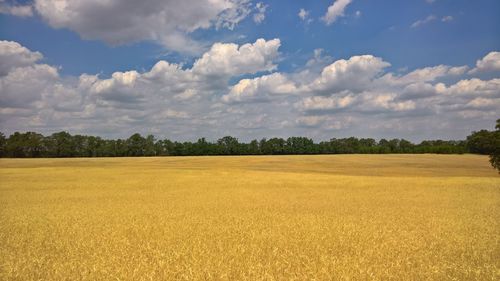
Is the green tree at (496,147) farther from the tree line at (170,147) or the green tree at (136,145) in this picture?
the green tree at (136,145)

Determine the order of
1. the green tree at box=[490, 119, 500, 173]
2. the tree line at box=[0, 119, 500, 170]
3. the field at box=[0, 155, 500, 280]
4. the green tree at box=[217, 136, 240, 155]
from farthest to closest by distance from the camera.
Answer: the green tree at box=[217, 136, 240, 155] < the tree line at box=[0, 119, 500, 170] < the green tree at box=[490, 119, 500, 173] < the field at box=[0, 155, 500, 280]

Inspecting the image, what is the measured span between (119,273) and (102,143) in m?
138

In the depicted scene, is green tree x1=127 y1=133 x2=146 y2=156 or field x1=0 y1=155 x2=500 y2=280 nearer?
field x1=0 y1=155 x2=500 y2=280

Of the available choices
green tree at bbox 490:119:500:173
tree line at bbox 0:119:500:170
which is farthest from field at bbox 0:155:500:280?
tree line at bbox 0:119:500:170

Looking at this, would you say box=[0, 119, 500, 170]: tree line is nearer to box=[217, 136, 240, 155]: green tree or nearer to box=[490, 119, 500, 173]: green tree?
box=[217, 136, 240, 155]: green tree

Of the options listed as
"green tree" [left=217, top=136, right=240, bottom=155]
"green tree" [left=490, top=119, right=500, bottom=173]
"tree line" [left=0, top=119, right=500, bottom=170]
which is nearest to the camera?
"green tree" [left=490, top=119, right=500, bottom=173]

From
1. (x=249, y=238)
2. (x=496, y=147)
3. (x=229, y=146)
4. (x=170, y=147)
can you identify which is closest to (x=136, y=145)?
(x=170, y=147)

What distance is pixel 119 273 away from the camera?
31.9ft

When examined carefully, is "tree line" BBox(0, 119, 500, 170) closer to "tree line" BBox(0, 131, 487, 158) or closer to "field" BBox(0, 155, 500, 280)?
"tree line" BBox(0, 131, 487, 158)

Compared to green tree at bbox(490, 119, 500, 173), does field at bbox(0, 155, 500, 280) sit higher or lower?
lower

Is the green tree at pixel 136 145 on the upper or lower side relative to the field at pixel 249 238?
Answer: upper

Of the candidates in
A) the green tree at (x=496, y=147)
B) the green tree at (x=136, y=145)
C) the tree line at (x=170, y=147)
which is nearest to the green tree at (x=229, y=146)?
the tree line at (x=170, y=147)

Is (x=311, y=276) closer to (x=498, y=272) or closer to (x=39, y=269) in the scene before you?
(x=498, y=272)

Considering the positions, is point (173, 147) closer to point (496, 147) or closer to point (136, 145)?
point (136, 145)
